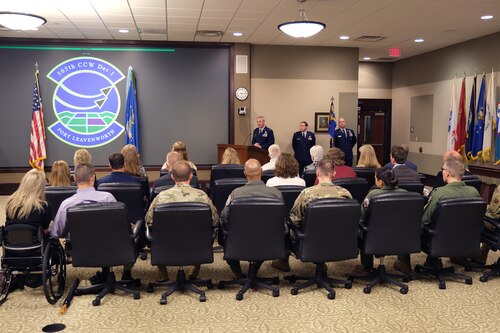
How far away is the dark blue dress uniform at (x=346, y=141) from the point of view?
10.3m

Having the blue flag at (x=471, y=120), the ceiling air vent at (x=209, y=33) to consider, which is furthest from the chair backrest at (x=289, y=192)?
the blue flag at (x=471, y=120)

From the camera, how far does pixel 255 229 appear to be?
3.78m

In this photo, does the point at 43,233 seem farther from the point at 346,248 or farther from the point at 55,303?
the point at 346,248

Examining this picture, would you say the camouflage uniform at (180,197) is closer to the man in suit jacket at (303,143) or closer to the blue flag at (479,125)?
the man in suit jacket at (303,143)

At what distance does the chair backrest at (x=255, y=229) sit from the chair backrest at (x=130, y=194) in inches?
55.2

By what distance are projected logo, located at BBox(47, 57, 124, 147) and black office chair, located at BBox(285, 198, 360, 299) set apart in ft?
23.4

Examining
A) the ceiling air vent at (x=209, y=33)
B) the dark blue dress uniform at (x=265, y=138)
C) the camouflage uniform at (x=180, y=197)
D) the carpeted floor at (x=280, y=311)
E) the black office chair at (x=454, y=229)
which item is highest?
the ceiling air vent at (x=209, y=33)

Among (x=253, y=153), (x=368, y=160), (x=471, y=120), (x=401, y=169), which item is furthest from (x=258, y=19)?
(x=471, y=120)

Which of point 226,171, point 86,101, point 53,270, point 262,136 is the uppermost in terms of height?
point 86,101

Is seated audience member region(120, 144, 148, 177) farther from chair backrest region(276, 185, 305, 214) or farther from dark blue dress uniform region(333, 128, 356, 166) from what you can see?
dark blue dress uniform region(333, 128, 356, 166)

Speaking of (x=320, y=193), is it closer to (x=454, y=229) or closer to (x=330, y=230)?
(x=330, y=230)

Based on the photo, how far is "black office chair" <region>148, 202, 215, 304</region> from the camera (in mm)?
3634

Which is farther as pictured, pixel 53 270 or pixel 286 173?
pixel 286 173

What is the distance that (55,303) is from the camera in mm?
3814
